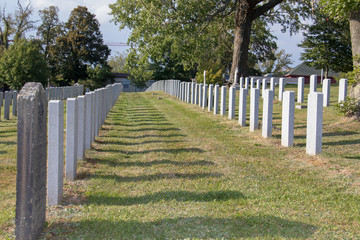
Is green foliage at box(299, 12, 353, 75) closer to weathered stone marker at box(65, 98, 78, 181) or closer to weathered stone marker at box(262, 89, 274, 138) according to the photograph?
weathered stone marker at box(262, 89, 274, 138)

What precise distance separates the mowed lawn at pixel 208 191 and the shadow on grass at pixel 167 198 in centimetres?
1

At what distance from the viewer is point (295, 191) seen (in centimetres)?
574

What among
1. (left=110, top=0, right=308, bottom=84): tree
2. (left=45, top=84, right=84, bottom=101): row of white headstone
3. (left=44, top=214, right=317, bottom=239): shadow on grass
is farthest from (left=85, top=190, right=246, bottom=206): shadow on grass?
(left=45, top=84, right=84, bottom=101): row of white headstone

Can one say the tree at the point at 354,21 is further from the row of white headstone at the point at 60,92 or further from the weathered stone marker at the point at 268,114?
the row of white headstone at the point at 60,92

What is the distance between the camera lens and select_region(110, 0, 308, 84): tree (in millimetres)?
19453

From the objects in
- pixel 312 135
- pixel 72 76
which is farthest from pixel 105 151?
pixel 72 76

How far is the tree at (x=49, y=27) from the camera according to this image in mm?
61188

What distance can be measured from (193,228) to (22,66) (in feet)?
107

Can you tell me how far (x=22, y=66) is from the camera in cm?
3412

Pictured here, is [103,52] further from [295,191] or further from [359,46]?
[295,191]

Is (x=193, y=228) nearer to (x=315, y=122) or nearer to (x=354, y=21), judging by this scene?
(x=315, y=122)

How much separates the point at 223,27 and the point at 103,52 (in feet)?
122

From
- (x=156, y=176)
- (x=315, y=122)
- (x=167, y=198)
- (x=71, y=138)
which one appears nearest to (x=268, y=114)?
(x=315, y=122)

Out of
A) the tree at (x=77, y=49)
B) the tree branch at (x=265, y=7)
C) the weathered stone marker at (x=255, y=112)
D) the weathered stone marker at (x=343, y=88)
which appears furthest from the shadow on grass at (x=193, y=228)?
the tree at (x=77, y=49)
